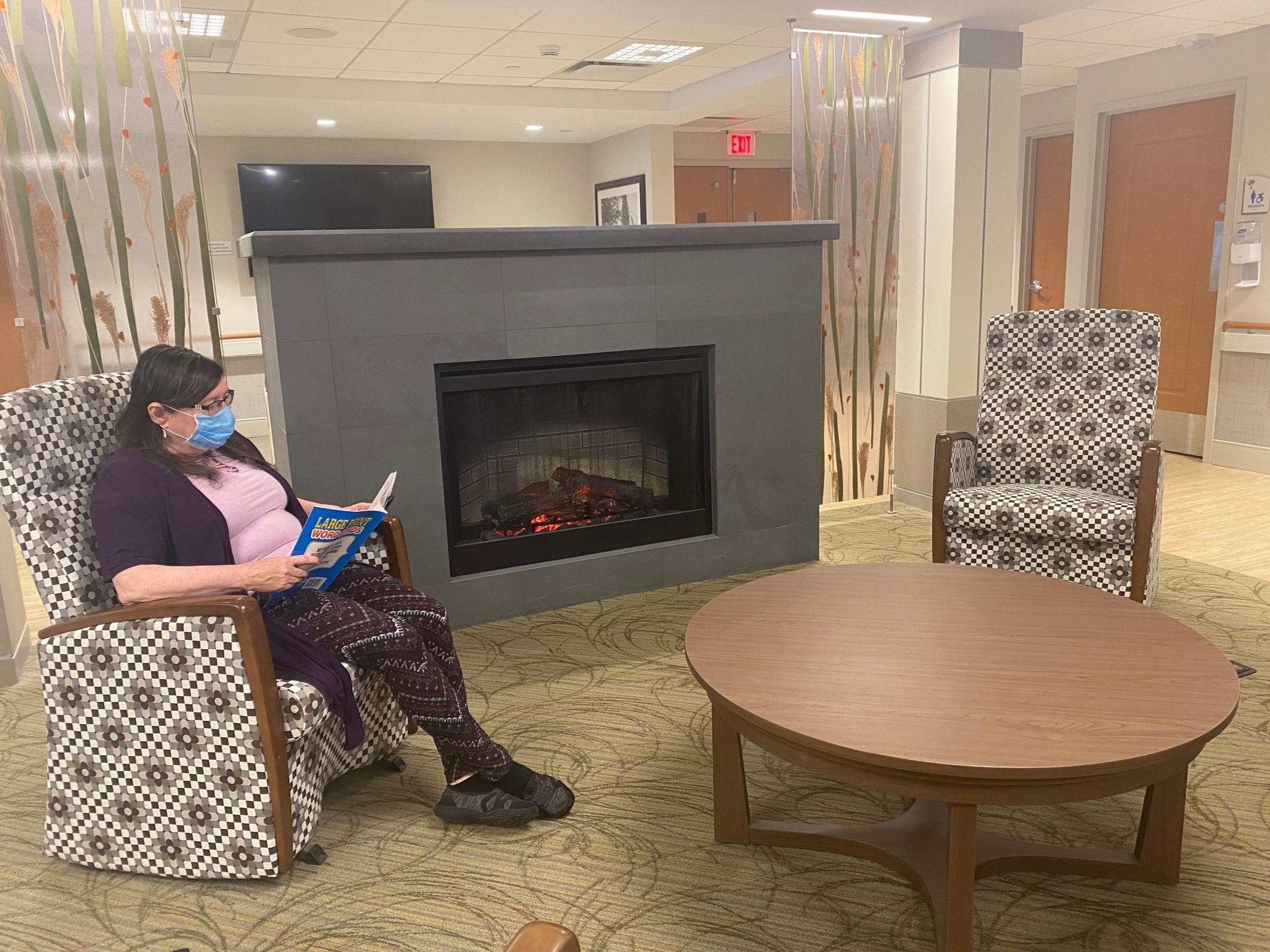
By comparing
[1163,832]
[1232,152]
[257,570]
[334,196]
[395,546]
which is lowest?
[1163,832]

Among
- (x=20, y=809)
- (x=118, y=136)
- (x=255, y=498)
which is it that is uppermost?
(x=118, y=136)

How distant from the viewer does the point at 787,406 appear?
4.06m

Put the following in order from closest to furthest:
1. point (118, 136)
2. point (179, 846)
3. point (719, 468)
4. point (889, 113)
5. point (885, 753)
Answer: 1. point (885, 753)
2. point (179, 846)
3. point (118, 136)
4. point (719, 468)
5. point (889, 113)

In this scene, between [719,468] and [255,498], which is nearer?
[255,498]

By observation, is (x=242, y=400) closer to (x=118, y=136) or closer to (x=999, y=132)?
(x=118, y=136)

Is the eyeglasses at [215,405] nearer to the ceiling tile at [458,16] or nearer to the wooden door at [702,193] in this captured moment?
the ceiling tile at [458,16]

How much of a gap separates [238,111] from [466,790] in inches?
240

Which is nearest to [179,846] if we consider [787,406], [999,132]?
[787,406]

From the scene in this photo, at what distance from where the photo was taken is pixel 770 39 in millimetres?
5715

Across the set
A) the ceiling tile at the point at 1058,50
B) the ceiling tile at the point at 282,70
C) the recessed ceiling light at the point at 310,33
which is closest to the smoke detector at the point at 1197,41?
the ceiling tile at the point at 1058,50

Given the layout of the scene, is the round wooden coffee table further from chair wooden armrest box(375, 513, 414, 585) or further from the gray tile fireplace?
the gray tile fireplace

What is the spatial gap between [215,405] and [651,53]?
4.80m

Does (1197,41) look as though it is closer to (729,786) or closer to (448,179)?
(729,786)

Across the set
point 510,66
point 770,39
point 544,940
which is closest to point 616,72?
point 510,66
